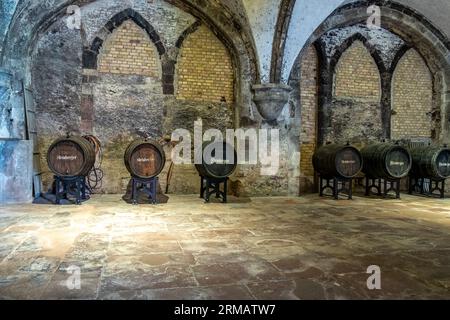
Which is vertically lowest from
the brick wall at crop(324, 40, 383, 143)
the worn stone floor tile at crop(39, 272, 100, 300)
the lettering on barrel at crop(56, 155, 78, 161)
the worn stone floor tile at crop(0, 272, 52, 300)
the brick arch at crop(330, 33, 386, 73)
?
the worn stone floor tile at crop(39, 272, 100, 300)

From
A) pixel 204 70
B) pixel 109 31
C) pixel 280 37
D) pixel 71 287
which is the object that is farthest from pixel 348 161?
pixel 71 287

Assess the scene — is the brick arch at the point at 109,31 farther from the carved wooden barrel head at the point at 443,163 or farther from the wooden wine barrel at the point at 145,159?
the carved wooden barrel head at the point at 443,163

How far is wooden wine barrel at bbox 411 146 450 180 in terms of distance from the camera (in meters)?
7.59

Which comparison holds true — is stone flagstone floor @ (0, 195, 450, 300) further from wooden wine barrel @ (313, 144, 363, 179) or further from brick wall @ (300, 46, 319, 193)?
brick wall @ (300, 46, 319, 193)

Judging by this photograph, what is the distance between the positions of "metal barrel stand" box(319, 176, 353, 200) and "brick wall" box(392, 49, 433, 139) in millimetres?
2121

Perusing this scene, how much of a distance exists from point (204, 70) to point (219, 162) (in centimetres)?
241

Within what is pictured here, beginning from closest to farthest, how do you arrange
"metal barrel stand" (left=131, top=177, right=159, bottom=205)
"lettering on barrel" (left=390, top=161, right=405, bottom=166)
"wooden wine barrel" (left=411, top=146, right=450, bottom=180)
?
"metal barrel stand" (left=131, top=177, right=159, bottom=205) < "lettering on barrel" (left=390, top=161, right=405, bottom=166) < "wooden wine barrel" (left=411, top=146, right=450, bottom=180)

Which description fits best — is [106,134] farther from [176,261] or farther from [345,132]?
[345,132]

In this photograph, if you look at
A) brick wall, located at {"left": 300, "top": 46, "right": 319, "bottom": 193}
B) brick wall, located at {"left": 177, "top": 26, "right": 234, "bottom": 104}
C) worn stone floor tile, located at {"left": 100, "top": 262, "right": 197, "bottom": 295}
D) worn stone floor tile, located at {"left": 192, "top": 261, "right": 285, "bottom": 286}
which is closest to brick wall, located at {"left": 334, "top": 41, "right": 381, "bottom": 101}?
brick wall, located at {"left": 300, "top": 46, "right": 319, "bottom": 193}

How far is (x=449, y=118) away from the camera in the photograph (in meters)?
8.94

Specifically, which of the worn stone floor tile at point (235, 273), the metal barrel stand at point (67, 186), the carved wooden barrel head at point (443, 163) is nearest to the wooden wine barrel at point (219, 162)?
the metal barrel stand at point (67, 186)

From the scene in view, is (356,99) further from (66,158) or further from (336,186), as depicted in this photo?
(66,158)

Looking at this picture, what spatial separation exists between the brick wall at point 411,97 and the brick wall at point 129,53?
6.01 metres

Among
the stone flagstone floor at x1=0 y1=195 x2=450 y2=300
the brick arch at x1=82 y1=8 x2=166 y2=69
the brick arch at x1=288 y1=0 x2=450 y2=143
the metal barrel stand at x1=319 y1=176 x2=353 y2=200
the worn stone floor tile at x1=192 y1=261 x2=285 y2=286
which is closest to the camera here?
the stone flagstone floor at x1=0 y1=195 x2=450 y2=300
